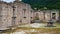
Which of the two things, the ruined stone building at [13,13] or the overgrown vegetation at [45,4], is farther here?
the overgrown vegetation at [45,4]

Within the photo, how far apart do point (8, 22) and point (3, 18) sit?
0.87 meters

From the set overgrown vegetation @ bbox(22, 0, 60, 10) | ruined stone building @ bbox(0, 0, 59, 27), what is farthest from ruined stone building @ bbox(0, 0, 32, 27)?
overgrown vegetation @ bbox(22, 0, 60, 10)

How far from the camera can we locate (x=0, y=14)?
14.9 metres

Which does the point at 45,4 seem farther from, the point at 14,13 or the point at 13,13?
the point at 13,13

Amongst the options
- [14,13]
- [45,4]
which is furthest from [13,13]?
[45,4]

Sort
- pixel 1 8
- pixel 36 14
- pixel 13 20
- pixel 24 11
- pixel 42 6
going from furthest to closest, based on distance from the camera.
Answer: pixel 42 6
pixel 36 14
pixel 24 11
pixel 13 20
pixel 1 8

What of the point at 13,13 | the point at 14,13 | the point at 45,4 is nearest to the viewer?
the point at 13,13

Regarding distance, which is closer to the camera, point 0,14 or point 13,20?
point 0,14

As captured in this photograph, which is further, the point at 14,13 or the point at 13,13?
the point at 14,13

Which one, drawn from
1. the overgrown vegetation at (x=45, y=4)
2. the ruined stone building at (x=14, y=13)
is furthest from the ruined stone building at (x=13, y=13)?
the overgrown vegetation at (x=45, y=4)

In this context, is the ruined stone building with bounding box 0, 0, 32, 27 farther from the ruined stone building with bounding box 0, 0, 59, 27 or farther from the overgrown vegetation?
the overgrown vegetation

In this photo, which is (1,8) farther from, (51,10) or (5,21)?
(51,10)

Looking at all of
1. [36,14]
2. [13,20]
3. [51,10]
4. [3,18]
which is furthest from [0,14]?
[51,10]

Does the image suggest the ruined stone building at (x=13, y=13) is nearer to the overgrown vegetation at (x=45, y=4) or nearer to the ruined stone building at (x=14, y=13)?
the ruined stone building at (x=14, y=13)
